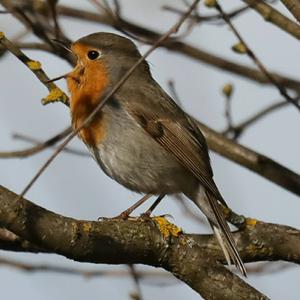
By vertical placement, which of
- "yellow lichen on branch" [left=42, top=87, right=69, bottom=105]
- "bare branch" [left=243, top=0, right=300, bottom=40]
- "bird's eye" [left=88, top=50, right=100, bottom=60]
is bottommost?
"yellow lichen on branch" [left=42, top=87, right=69, bottom=105]

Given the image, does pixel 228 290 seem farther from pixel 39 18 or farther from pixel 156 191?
pixel 39 18

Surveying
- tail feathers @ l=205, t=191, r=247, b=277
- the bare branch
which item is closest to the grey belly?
tail feathers @ l=205, t=191, r=247, b=277

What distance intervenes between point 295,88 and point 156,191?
1.22 meters

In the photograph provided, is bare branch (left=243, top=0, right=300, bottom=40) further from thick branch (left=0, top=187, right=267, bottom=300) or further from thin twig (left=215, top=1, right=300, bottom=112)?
thick branch (left=0, top=187, right=267, bottom=300)

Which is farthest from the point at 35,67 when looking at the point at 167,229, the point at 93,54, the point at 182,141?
the point at 167,229

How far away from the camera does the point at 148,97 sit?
5.63 metres

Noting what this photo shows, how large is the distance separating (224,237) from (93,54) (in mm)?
1798

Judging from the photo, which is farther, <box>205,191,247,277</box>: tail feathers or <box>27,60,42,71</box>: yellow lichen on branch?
<box>27,60,42,71</box>: yellow lichen on branch

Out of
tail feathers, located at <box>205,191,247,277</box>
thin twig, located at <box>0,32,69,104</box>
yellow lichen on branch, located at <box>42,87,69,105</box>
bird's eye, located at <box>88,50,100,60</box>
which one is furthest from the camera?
bird's eye, located at <box>88,50,100,60</box>

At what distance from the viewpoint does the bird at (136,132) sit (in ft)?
16.9

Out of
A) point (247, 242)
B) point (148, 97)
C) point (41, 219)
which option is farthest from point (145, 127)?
point (41, 219)

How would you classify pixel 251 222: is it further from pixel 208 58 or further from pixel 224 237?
pixel 208 58

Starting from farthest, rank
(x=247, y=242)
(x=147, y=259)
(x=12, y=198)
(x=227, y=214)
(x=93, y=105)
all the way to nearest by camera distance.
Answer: (x=93, y=105), (x=227, y=214), (x=247, y=242), (x=147, y=259), (x=12, y=198)

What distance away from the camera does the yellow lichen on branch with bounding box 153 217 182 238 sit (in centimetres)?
394
